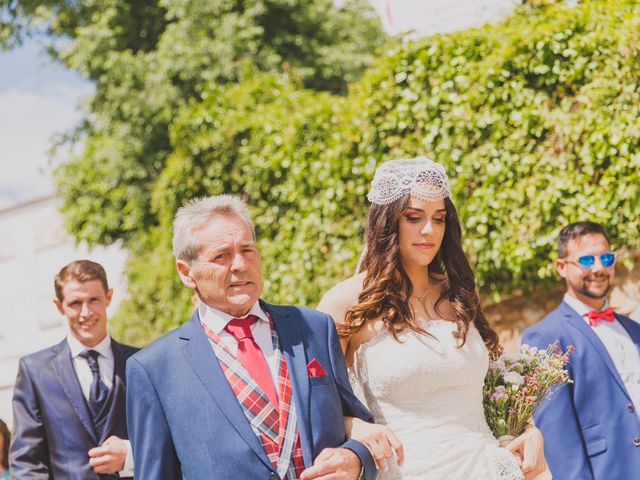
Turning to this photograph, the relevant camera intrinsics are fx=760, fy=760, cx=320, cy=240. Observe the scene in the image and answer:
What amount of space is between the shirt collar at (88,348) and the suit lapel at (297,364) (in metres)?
1.70

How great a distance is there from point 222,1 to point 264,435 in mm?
11840

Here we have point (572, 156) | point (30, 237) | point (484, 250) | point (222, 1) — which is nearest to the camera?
point (572, 156)

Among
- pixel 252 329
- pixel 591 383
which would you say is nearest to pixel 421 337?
pixel 252 329

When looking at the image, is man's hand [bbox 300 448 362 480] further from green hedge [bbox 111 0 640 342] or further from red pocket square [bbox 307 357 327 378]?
green hedge [bbox 111 0 640 342]

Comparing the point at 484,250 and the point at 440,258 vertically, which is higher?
the point at 440,258

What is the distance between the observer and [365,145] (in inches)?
297

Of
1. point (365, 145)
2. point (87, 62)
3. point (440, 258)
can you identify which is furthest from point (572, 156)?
point (87, 62)

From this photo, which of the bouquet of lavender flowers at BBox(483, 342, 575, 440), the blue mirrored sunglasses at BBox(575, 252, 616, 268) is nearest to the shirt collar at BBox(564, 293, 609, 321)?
the blue mirrored sunglasses at BBox(575, 252, 616, 268)

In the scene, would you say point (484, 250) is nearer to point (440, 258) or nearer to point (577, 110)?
point (577, 110)

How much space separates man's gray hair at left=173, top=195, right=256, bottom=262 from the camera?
2881mm

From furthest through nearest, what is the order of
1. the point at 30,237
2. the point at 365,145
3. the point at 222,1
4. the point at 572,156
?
the point at 30,237, the point at 222,1, the point at 365,145, the point at 572,156

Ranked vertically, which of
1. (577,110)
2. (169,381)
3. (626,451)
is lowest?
(626,451)

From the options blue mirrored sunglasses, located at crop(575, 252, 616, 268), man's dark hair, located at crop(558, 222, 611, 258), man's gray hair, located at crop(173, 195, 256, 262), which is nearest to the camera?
man's gray hair, located at crop(173, 195, 256, 262)

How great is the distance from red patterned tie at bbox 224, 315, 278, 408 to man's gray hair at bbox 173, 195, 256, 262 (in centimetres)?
31
